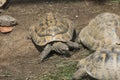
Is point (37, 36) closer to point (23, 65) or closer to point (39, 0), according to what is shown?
point (23, 65)

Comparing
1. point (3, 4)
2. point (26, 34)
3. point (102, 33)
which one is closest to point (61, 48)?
point (102, 33)

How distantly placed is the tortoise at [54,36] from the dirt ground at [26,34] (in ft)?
0.49

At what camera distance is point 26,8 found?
7.91 m

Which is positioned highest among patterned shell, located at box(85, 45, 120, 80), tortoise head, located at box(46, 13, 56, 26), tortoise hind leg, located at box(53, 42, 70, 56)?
tortoise head, located at box(46, 13, 56, 26)

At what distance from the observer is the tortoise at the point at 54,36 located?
636cm

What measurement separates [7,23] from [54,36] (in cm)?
131

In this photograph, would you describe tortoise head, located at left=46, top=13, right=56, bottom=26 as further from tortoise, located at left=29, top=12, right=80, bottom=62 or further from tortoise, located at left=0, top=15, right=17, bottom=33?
tortoise, located at left=0, top=15, right=17, bottom=33

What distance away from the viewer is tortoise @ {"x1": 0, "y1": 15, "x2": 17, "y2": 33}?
724cm

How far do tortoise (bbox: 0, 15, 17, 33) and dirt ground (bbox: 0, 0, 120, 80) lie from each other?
10cm

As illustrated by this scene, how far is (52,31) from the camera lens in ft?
21.1

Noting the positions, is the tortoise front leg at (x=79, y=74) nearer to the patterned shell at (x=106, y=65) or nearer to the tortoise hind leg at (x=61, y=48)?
the patterned shell at (x=106, y=65)

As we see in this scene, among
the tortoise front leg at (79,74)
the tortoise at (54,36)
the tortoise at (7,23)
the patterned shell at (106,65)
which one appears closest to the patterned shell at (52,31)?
the tortoise at (54,36)

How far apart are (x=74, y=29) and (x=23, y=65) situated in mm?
1204

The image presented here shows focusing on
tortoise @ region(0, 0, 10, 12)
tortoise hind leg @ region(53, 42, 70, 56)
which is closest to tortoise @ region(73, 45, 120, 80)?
tortoise hind leg @ region(53, 42, 70, 56)
